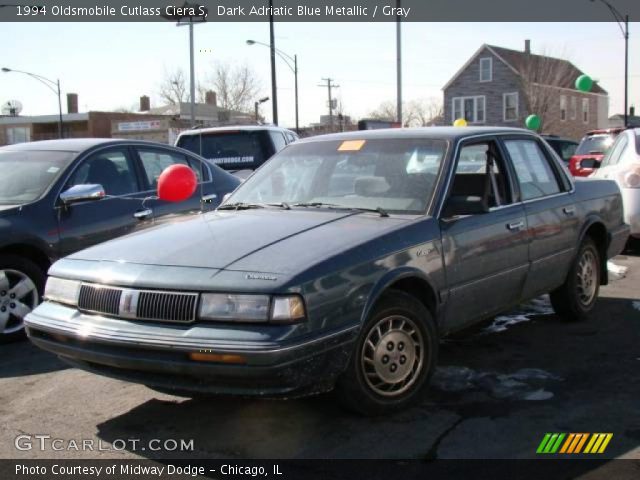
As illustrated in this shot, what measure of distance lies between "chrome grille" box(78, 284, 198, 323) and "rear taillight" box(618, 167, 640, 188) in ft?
23.0

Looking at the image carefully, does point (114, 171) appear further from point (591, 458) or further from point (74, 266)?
point (591, 458)

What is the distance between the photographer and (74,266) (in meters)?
3.89

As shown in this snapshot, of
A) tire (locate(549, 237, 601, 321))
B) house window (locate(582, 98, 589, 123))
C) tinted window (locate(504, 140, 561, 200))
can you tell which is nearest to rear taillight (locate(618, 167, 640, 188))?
tire (locate(549, 237, 601, 321))

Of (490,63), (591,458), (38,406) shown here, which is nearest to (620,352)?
(591,458)

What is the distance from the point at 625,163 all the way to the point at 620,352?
15.0 feet

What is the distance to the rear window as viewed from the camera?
10633mm

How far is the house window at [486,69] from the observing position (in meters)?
46.5

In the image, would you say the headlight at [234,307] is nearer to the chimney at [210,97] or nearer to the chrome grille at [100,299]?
the chrome grille at [100,299]

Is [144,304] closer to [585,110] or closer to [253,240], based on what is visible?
[253,240]

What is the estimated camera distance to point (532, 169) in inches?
217

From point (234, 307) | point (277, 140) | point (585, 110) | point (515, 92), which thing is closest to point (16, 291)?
point (234, 307)

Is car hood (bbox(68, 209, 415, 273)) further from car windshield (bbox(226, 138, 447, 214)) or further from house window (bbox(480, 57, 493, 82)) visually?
house window (bbox(480, 57, 493, 82))

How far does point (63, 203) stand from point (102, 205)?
0.41 meters

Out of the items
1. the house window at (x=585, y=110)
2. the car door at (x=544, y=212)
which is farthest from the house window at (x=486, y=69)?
the car door at (x=544, y=212)
